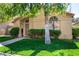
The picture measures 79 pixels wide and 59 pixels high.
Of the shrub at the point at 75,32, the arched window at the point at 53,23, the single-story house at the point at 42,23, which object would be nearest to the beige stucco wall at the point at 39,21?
the single-story house at the point at 42,23

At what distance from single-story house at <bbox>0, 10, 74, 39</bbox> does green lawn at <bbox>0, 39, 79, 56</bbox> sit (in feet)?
0.33

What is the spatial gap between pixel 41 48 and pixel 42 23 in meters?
0.32

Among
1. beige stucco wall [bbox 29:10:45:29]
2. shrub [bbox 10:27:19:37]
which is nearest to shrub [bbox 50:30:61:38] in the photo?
beige stucco wall [bbox 29:10:45:29]

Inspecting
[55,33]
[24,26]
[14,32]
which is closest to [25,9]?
[24,26]

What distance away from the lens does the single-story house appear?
449 inches

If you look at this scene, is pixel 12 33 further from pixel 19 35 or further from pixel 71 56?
pixel 71 56

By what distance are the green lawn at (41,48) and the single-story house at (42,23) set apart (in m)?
0.10

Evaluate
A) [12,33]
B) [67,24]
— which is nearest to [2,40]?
[12,33]

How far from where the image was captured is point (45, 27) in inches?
451

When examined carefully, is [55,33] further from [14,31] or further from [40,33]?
[14,31]

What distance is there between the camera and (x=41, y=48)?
11.4m

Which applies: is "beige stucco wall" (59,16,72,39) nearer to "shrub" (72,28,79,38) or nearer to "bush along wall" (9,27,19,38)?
"shrub" (72,28,79,38)

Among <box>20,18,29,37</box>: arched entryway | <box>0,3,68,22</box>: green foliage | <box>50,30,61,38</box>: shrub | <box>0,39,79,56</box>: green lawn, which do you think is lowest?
<box>0,39,79,56</box>: green lawn

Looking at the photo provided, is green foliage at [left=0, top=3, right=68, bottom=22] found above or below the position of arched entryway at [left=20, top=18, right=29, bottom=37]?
above
